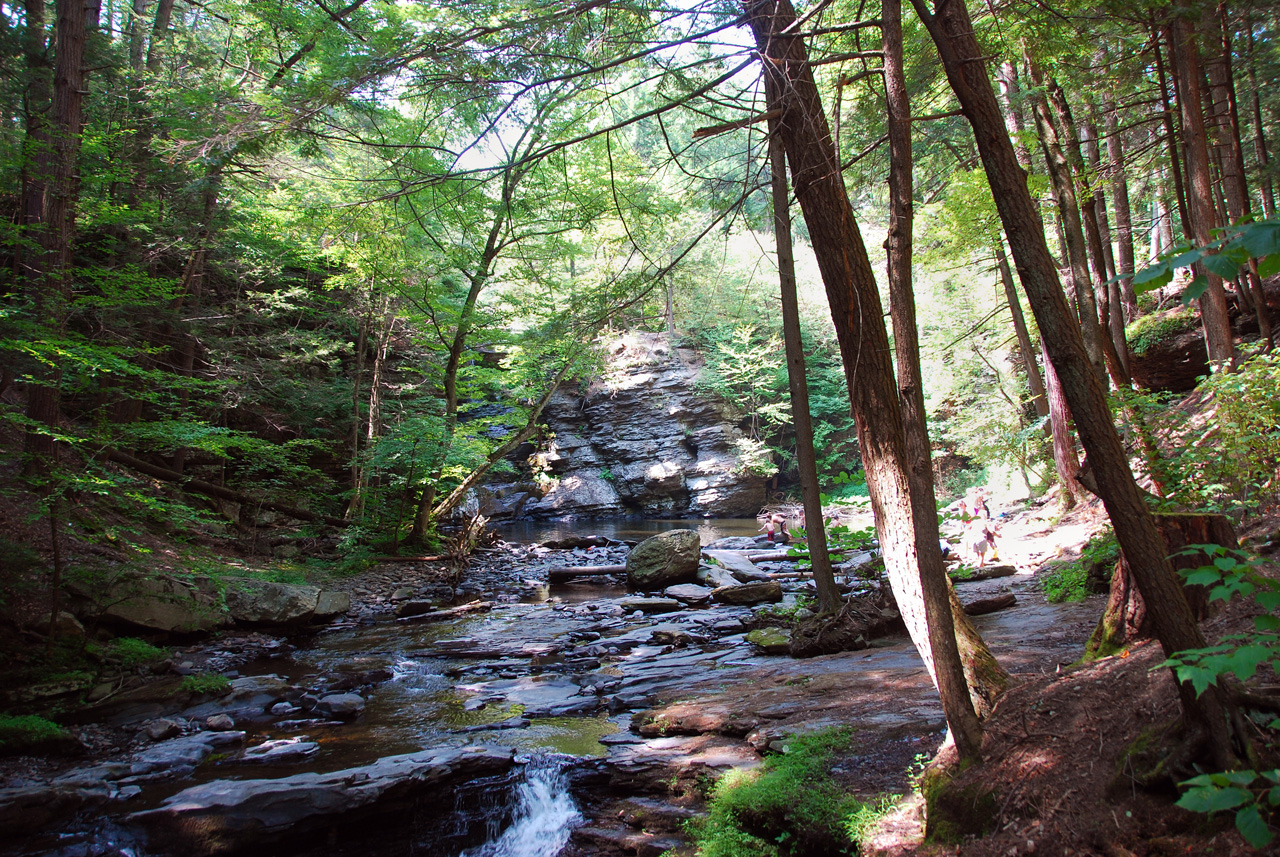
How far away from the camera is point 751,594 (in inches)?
401

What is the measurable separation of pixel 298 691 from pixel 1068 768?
6910mm

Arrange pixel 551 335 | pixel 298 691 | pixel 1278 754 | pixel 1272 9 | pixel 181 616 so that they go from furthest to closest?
1. pixel 1272 9
2. pixel 181 616
3. pixel 298 691
4. pixel 551 335
5. pixel 1278 754

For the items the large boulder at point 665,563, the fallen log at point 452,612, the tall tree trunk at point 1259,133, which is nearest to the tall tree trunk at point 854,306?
the large boulder at point 665,563

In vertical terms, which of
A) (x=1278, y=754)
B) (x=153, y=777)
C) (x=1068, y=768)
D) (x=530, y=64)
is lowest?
(x=153, y=777)

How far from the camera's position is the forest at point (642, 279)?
10.1ft

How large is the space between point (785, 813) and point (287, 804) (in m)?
3.17

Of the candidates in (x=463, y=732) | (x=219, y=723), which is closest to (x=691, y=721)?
(x=463, y=732)

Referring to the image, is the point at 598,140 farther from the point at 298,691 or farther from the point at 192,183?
the point at 298,691

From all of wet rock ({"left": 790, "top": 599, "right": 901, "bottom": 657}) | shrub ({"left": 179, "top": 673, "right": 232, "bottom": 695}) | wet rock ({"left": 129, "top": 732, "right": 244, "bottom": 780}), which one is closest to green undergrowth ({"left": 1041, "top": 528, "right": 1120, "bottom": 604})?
wet rock ({"left": 790, "top": 599, "right": 901, "bottom": 657})

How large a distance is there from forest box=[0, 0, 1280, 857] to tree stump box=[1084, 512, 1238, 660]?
0.02 meters

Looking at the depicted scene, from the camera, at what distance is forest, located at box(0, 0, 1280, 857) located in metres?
3.08

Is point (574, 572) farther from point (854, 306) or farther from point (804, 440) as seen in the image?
point (854, 306)

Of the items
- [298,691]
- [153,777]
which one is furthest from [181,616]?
[153,777]

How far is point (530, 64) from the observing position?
4.34 m
